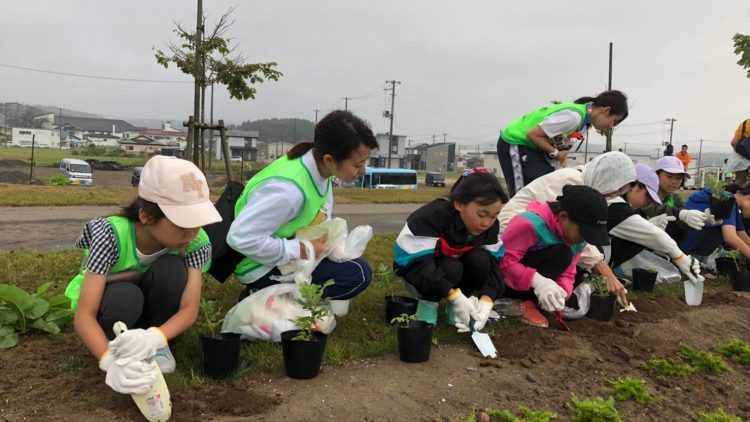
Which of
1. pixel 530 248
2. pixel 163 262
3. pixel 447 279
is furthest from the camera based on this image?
pixel 530 248

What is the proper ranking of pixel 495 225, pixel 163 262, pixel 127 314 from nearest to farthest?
pixel 127 314
pixel 163 262
pixel 495 225

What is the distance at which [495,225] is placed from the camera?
3.27 metres

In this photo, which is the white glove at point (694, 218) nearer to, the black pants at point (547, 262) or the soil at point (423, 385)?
the soil at point (423, 385)

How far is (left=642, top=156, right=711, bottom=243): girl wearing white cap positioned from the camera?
4.98 m

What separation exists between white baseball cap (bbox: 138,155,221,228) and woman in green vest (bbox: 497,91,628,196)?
10.5 feet

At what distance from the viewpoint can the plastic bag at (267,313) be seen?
2.73 m

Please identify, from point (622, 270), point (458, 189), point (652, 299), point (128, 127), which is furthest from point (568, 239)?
point (128, 127)

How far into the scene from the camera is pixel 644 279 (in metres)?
4.66

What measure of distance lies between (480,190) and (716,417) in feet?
4.95

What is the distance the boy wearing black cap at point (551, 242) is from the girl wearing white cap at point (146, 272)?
6.52ft

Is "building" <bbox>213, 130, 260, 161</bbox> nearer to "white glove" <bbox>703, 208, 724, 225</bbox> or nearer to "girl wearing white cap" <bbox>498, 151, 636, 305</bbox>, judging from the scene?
"white glove" <bbox>703, 208, 724, 225</bbox>

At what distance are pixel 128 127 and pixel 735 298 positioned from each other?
130407 mm

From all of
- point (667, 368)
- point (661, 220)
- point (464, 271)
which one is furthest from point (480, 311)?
point (661, 220)

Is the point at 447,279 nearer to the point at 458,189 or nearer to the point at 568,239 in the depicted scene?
the point at 458,189
